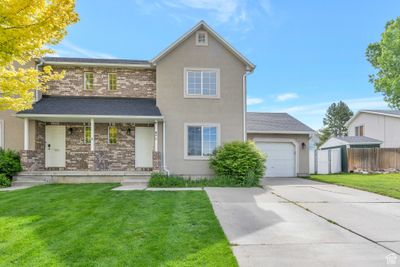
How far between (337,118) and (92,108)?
53704mm

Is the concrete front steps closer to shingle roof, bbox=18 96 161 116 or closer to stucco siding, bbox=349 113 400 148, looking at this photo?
shingle roof, bbox=18 96 161 116

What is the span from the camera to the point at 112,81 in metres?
14.2

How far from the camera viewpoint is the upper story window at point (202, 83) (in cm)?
1316

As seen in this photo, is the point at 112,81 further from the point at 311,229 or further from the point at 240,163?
the point at 311,229

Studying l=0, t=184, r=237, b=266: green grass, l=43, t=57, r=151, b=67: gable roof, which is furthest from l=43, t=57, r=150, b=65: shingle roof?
l=0, t=184, r=237, b=266: green grass

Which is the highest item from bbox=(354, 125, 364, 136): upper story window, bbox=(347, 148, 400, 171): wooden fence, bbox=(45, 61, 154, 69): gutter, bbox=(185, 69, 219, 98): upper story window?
bbox=(45, 61, 154, 69): gutter

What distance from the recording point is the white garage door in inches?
635

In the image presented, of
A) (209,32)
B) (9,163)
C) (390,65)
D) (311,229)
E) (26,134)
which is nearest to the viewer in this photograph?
(311,229)

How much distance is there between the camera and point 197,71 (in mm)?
13242

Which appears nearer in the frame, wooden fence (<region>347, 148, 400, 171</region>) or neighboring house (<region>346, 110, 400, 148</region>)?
wooden fence (<region>347, 148, 400, 171</region>)

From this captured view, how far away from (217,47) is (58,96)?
339 inches

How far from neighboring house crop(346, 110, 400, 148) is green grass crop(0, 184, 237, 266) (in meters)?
22.0

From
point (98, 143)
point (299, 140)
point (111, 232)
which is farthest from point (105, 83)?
point (299, 140)

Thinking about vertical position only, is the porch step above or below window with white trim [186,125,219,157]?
below
